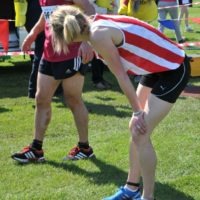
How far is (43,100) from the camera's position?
4.91m

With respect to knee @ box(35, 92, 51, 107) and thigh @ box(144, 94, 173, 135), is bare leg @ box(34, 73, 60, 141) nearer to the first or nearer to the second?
knee @ box(35, 92, 51, 107)

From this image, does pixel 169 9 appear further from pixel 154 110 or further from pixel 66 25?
pixel 66 25

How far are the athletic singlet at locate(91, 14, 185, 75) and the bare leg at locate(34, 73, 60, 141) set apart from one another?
1254 mm

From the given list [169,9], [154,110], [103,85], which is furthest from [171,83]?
[169,9]

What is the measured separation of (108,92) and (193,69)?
1678 millimetres

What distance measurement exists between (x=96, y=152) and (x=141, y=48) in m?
1.88

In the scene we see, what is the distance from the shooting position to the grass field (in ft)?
14.4

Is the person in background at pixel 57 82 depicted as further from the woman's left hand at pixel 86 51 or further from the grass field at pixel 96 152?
the grass field at pixel 96 152

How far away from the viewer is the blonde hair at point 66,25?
3.50m

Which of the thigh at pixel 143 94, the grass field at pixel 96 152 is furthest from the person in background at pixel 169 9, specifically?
the thigh at pixel 143 94

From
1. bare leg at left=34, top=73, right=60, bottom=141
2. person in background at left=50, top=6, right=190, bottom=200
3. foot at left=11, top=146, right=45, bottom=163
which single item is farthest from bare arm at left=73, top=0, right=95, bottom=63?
foot at left=11, top=146, right=45, bottom=163

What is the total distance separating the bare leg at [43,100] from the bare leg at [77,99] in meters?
0.11

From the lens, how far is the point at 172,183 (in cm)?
447

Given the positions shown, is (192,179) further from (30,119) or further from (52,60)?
(30,119)
